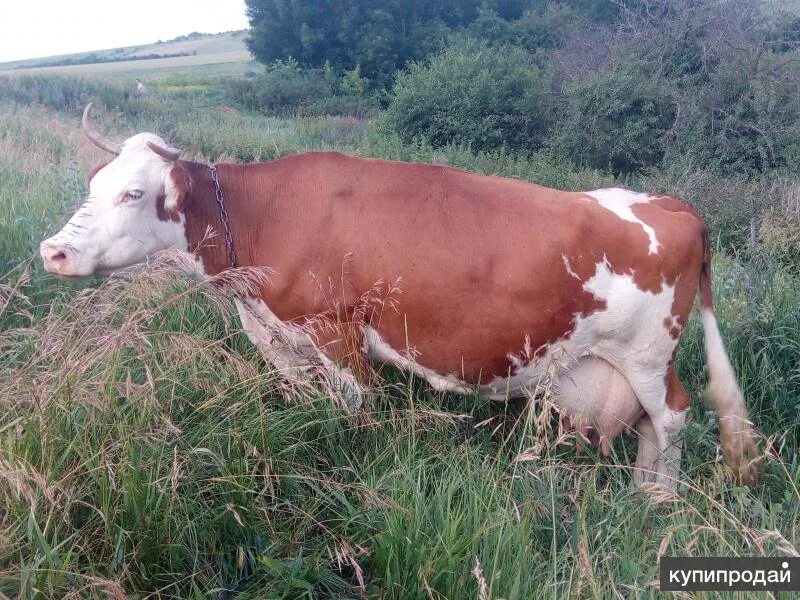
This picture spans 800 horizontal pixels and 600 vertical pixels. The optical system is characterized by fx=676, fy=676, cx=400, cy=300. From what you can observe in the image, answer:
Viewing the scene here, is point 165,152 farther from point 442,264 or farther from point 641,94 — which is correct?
point 641,94

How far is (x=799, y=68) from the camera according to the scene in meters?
15.7

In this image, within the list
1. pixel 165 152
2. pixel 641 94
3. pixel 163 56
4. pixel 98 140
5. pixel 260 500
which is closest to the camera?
pixel 260 500

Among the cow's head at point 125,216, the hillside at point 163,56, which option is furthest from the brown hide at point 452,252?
the hillside at point 163,56

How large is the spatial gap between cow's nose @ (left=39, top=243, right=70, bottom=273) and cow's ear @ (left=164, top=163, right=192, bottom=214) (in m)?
0.53

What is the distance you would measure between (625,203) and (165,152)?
236 centimetres

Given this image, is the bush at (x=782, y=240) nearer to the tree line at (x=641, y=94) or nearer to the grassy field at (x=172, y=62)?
the tree line at (x=641, y=94)

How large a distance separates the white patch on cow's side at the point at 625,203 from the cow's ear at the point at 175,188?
2.12 metres

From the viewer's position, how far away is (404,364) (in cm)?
353

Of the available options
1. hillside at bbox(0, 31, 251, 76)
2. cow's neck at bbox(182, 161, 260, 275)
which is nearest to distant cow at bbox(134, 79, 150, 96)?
cow's neck at bbox(182, 161, 260, 275)

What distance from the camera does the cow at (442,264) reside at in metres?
3.34

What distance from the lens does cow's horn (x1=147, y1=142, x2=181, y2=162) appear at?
3281 millimetres

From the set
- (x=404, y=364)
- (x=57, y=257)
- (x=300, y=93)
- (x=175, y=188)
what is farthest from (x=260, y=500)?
(x=300, y=93)

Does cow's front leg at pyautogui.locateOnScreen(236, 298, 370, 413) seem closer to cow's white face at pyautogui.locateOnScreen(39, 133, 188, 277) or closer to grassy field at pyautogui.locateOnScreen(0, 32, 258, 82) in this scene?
cow's white face at pyautogui.locateOnScreen(39, 133, 188, 277)

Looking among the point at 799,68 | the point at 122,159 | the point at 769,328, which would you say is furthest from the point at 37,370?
the point at 799,68
